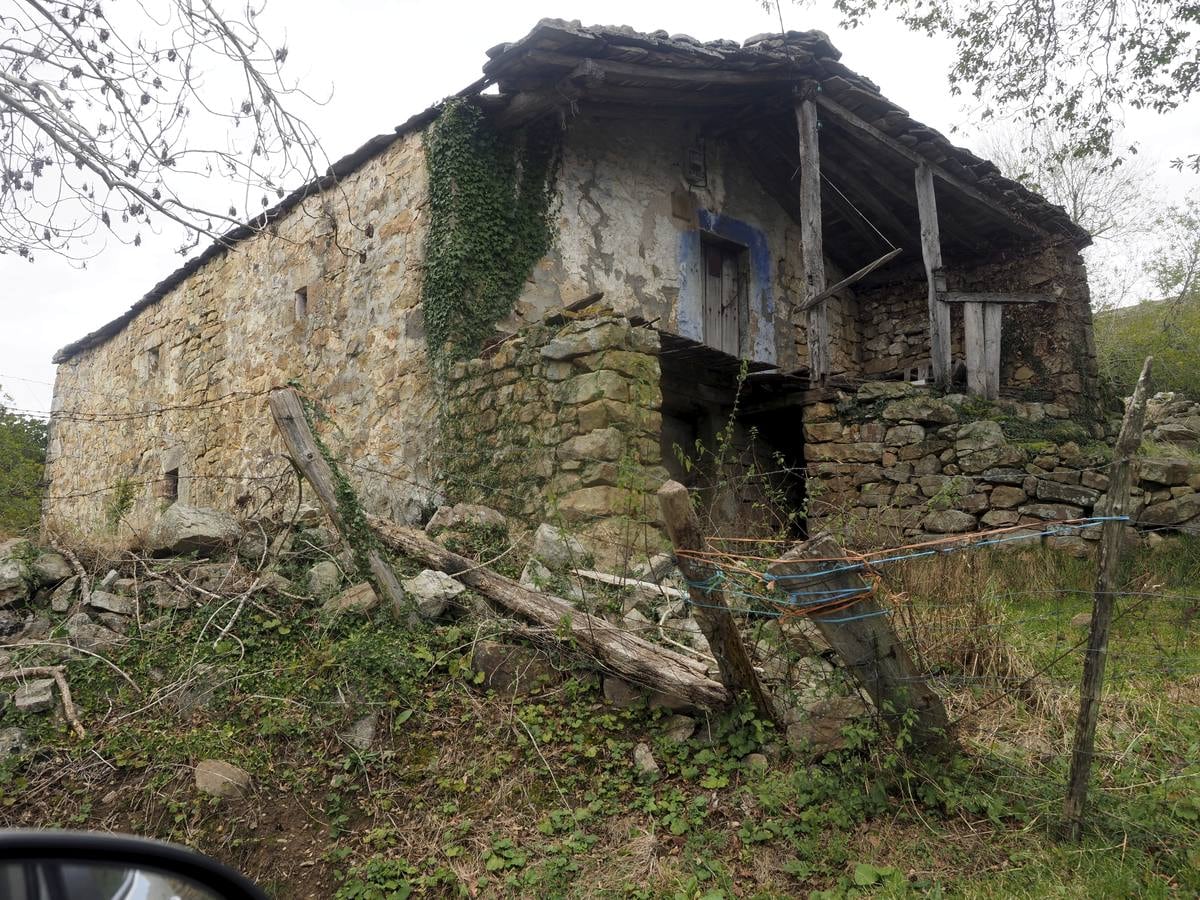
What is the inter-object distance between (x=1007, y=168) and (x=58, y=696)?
70.6ft

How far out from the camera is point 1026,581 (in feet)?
21.1

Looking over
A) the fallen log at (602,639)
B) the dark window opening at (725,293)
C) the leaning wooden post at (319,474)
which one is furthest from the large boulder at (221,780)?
the dark window opening at (725,293)

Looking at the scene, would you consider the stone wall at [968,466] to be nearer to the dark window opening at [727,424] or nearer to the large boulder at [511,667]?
the dark window opening at [727,424]

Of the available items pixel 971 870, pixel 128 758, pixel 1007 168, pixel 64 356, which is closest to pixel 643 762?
pixel 971 870

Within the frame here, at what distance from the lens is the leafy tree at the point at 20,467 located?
1209 centimetres

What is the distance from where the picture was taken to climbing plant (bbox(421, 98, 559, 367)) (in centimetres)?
752

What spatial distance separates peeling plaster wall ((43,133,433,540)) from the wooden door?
3462 mm

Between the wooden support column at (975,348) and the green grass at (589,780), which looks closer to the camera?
the green grass at (589,780)

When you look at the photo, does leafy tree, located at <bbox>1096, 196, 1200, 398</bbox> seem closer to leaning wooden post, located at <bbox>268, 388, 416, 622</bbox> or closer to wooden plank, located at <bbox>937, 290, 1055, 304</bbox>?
wooden plank, located at <bbox>937, 290, 1055, 304</bbox>

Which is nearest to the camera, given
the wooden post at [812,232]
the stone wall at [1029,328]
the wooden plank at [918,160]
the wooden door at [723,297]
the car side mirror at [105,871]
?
the car side mirror at [105,871]

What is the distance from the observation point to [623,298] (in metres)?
8.81

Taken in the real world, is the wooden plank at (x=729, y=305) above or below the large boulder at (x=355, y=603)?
above

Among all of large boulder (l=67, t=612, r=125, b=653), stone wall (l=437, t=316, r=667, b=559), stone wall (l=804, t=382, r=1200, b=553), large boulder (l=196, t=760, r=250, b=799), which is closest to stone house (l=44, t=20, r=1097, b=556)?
stone wall (l=437, t=316, r=667, b=559)

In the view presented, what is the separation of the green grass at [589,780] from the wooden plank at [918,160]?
5.91 meters
